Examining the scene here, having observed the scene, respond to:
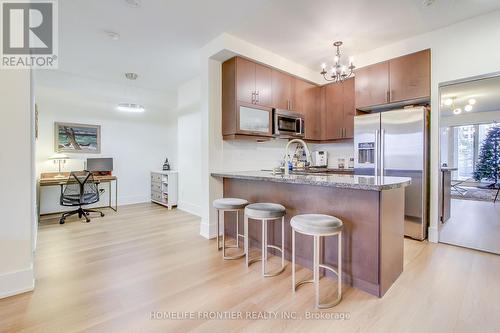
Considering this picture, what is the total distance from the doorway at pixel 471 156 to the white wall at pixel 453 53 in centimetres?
10

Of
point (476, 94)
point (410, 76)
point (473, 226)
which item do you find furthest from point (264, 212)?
point (473, 226)

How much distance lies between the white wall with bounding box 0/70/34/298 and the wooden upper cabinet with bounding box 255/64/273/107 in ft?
8.62

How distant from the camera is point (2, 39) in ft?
6.38

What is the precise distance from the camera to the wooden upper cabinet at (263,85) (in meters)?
3.59

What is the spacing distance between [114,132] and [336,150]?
16.9 feet

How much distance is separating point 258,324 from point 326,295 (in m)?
0.68

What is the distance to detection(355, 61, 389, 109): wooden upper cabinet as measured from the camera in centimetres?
354

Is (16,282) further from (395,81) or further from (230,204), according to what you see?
(395,81)

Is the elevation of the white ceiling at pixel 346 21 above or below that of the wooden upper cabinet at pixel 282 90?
above

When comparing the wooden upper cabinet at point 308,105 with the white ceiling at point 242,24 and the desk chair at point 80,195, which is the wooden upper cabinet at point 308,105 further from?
the desk chair at point 80,195

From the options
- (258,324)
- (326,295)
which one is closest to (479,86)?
(326,295)

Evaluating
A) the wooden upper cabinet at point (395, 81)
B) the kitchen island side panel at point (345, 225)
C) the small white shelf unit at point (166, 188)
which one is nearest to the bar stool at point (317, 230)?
the kitchen island side panel at point (345, 225)

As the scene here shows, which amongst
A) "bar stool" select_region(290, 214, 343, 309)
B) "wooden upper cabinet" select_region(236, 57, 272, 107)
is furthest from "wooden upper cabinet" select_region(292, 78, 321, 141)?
"bar stool" select_region(290, 214, 343, 309)

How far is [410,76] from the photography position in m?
3.33
